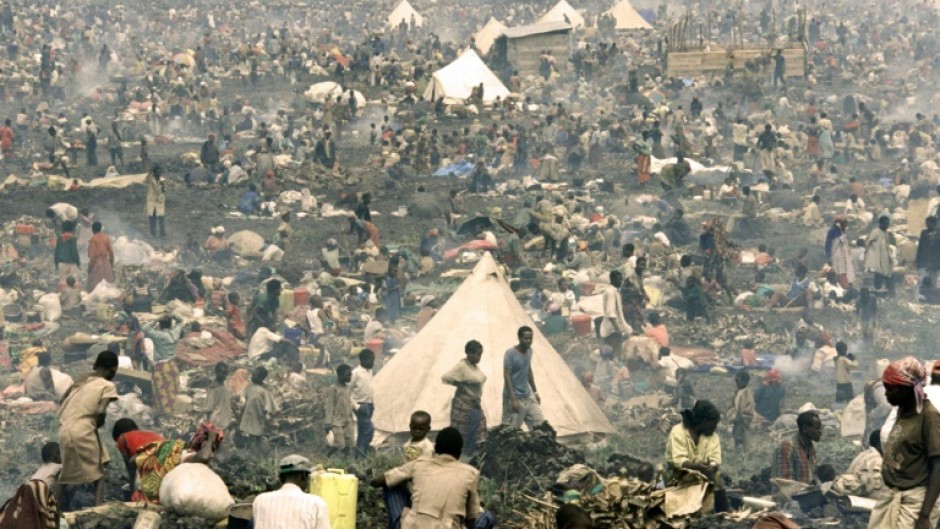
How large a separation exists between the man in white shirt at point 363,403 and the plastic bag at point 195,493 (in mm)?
6779

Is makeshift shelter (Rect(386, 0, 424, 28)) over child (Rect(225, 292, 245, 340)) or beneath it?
over

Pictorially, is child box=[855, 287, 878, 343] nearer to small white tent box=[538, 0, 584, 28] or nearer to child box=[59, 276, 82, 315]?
child box=[59, 276, 82, 315]

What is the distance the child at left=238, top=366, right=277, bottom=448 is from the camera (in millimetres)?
19438

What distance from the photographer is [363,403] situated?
1852cm

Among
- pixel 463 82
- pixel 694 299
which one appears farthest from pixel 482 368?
pixel 463 82

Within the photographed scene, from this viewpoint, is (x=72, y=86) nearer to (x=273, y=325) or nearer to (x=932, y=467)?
(x=273, y=325)

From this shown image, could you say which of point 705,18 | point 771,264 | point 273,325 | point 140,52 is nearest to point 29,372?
point 273,325

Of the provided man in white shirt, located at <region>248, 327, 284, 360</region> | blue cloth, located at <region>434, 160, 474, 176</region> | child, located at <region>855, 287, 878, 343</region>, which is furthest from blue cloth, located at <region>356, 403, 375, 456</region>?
blue cloth, located at <region>434, 160, 474, 176</region>

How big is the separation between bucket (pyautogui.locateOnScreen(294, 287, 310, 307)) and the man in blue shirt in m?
8.47

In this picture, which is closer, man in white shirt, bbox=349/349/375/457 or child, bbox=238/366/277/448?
man in white shirt, bbox=349/349/375/457

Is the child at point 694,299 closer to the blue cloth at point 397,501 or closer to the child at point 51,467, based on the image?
the child at point 51,467

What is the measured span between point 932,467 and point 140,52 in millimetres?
44781

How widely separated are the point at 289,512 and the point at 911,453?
117 inches

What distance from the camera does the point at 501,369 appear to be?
19.2 meters
